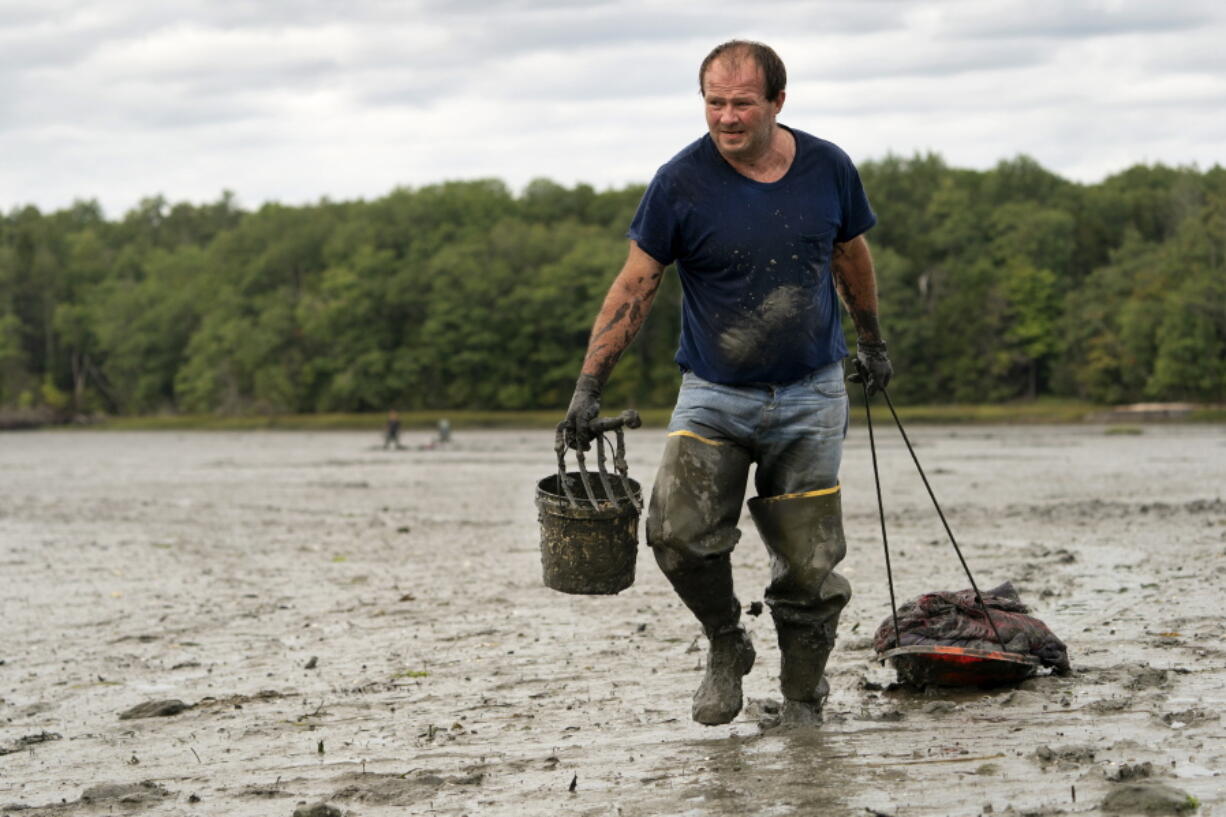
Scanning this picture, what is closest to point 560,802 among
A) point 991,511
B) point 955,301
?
point 991,511

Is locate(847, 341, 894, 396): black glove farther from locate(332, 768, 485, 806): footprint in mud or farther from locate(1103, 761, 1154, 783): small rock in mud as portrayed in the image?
locate(332, 768, 485, 806): footprint in mud

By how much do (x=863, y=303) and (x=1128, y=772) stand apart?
2.24 meters

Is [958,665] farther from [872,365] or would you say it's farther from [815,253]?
[815,253]

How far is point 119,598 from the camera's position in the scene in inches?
425

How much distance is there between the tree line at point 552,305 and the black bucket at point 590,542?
7575 centimetres

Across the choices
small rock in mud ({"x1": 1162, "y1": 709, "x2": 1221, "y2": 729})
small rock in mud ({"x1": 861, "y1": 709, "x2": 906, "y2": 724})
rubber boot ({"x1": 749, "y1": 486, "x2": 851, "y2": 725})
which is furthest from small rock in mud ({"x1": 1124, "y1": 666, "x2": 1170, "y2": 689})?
rubber boot ({"x1": 749, "y1": 486, "x2": 851, "y2": 725})

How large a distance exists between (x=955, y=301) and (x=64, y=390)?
240 ft

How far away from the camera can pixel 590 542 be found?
19.0 ft

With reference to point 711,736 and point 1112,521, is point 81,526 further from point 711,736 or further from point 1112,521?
point 711,736

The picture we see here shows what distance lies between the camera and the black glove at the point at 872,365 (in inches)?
242

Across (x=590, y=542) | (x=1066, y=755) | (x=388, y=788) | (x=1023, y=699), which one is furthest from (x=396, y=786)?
(x=1023, y=699)

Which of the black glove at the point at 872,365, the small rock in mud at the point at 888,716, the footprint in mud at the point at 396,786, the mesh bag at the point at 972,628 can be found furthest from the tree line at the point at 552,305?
the footprint in mud at the point at 396,786

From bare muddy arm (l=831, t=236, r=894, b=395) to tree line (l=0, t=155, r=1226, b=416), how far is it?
246 feet

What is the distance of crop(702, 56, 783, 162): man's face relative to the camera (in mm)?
5344
